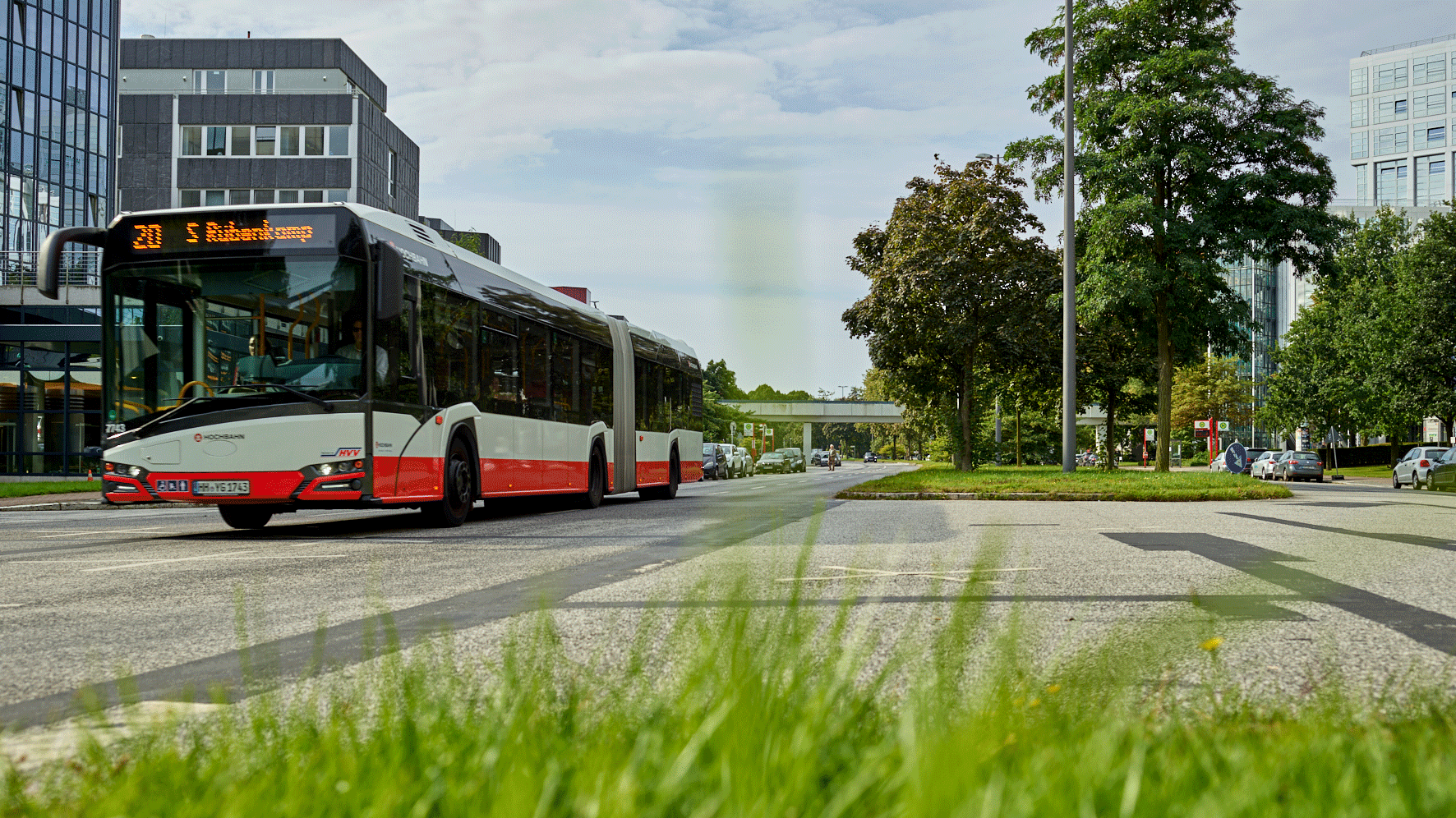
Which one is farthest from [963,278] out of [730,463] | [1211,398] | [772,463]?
[1211,398]

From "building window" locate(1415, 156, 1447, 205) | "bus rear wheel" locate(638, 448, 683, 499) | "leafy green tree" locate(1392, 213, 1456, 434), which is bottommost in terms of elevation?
"bus rear wheel" locate(638, 448, 683, 499)

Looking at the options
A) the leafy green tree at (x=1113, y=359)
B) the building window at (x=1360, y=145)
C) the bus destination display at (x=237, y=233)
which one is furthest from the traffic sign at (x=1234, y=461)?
the building window at (x=1360, y=145)

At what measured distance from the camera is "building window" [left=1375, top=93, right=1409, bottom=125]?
11300 centimetres

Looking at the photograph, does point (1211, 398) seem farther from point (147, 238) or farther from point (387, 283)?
point (147, 238)

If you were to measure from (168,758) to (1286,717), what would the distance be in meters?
2.40

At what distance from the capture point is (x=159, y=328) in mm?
11656

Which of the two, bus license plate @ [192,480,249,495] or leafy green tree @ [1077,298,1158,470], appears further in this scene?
leafy green tree @ [1077,298,1158,470]

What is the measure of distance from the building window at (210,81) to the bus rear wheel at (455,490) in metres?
54.7

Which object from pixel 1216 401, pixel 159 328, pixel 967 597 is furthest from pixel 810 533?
pixel 1216 401

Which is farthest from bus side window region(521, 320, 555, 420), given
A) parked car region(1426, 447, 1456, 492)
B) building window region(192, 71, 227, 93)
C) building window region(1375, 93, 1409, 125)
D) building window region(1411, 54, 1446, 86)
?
building window region(1375, 93, 1409, 125)

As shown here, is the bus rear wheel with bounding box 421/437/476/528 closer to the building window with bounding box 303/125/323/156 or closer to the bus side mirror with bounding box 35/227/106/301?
the bus side mirror with bounding box 35/227/106/301

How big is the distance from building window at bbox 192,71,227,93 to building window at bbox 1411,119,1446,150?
346 ft

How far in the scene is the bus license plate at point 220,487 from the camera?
11.3 meters

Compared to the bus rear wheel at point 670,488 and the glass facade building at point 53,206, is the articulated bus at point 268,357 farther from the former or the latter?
the glass facade building at point 53,206
